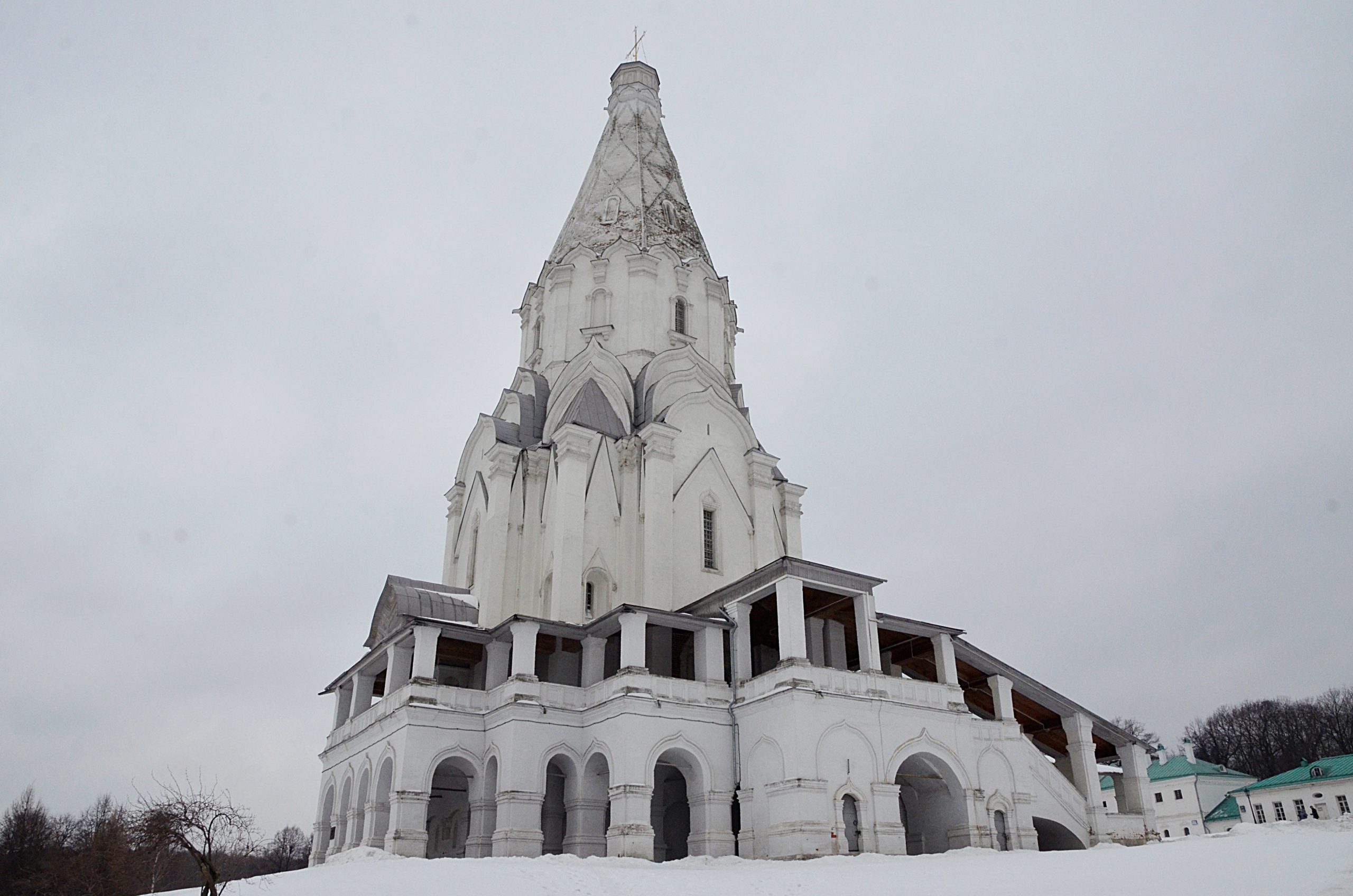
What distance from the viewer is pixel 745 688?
21578mm

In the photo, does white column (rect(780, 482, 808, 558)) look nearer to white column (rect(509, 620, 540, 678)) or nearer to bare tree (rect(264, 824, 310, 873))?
white column (rect(509, 620, 540, 678))

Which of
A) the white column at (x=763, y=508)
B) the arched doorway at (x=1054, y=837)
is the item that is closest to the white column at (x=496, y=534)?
the white column at (x=763, y=508)

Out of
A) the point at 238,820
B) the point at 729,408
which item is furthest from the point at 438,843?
the point at 729,408

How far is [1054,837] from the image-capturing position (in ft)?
78.0

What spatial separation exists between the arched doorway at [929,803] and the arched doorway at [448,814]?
35.9 ft

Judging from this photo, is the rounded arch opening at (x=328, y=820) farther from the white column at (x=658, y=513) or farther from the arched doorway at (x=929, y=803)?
the arched doorway at (x=929, y=803)

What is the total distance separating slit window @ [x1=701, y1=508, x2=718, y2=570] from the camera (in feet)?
89.4

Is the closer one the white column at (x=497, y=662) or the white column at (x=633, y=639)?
the white column at (x=633, y=639)

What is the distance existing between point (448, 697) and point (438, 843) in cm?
→ 636

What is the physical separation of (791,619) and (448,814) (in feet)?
38.0

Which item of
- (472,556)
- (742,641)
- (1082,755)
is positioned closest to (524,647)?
(742,641)

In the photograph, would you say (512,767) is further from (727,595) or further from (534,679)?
(727,595)

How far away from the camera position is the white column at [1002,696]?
23500 millimetres

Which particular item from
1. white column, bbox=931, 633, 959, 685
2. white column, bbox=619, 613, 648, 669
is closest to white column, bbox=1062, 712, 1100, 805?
white column, bbox=931, 633, 959, 685
